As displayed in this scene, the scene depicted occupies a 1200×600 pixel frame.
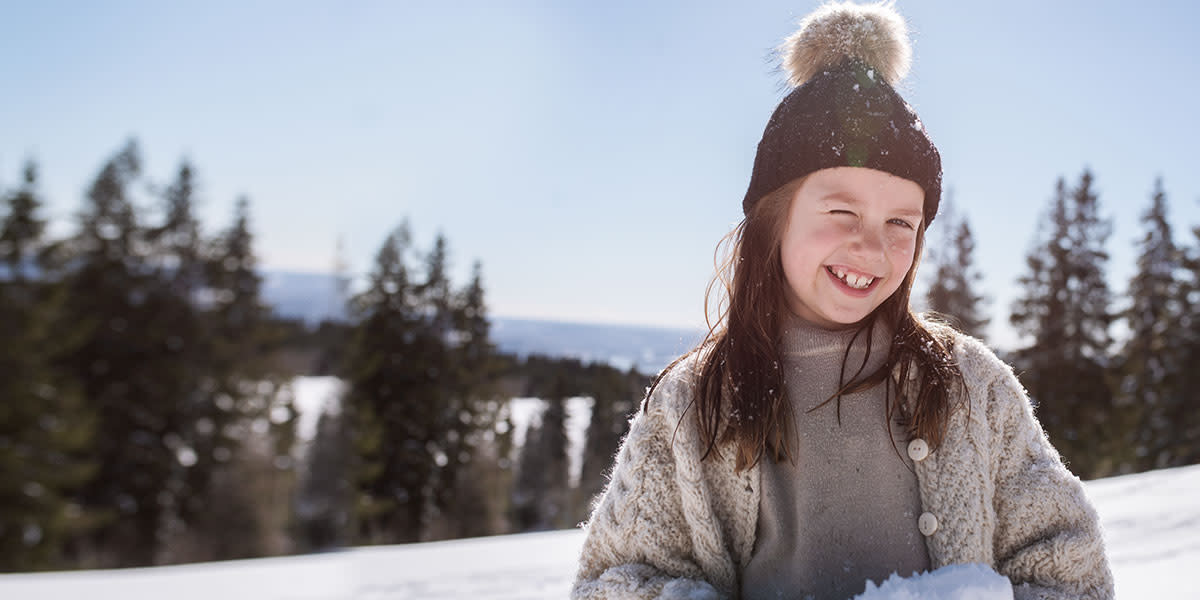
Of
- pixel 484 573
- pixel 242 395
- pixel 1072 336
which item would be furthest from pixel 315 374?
pixel 1072 336

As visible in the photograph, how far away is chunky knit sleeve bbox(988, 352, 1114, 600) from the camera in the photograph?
4.04ft

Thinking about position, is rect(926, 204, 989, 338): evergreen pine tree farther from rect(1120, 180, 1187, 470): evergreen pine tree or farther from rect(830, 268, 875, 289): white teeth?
rect(830, 268, 875, 289): white teeth

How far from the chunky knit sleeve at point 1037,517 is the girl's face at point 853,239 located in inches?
14.5

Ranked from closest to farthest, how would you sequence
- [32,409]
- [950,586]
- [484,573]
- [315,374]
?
[950,586], [484,573], [32,409], [315,374]

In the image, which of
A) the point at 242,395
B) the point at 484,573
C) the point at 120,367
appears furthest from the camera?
the point at 242,395

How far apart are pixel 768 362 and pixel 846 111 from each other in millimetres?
618

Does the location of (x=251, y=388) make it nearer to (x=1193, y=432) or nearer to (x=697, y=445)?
(x=697, y=445)

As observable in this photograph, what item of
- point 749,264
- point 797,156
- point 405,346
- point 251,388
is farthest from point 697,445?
point 405,346

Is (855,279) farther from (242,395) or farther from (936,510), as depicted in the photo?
(242,395)

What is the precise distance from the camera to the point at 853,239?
136 centimetres

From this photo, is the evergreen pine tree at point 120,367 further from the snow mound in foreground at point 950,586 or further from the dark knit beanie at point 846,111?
the snow mound in foreground at point 950,586

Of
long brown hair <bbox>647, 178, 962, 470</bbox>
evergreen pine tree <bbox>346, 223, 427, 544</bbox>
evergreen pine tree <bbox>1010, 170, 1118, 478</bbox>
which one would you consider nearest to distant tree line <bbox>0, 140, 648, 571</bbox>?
evergreen pine tree <bbox>346, 223, 427, 544</bbox>

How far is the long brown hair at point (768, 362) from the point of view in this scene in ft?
4.51

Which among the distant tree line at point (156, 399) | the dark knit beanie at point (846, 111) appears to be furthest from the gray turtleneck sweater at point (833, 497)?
the distant tree line at point (156, 399)
